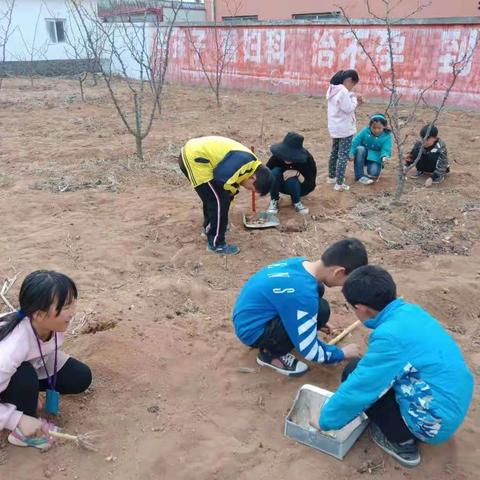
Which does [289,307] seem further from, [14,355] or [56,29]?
[56,29]

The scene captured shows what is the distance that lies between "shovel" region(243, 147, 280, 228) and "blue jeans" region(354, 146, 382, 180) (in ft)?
4.66

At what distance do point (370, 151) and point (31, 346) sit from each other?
448 centimetres

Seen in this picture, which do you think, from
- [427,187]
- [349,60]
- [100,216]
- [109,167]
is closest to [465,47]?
[349,60]

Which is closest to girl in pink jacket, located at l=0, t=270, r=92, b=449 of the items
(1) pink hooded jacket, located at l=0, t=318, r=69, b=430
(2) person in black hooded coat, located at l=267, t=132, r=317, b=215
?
(1) pink hooded jacket, located at l=0, t=318, r=69, b=430

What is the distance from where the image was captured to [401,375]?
6.33 ft

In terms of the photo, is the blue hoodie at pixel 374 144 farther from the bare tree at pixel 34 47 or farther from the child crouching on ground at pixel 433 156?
the bare tree at pixel 34 47

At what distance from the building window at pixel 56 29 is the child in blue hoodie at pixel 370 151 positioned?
1765cm

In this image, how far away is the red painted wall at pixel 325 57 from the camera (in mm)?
9695

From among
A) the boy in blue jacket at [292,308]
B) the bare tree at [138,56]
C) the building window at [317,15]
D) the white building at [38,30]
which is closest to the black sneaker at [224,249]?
the boy in blue jacket at [292,308]

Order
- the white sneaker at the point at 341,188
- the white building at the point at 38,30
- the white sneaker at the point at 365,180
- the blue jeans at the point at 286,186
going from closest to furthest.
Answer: the blue jeans at the point at 286,186 < the white sneaker at the point at 341,188 < the white sneaker at the point at 365,180 < the white building at the point at 38,30

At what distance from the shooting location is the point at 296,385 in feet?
8.52

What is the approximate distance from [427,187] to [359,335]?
3.10m

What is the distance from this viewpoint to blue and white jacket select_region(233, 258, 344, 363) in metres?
2.38

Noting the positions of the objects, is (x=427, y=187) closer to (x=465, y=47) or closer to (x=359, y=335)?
(x=359, y=335)
